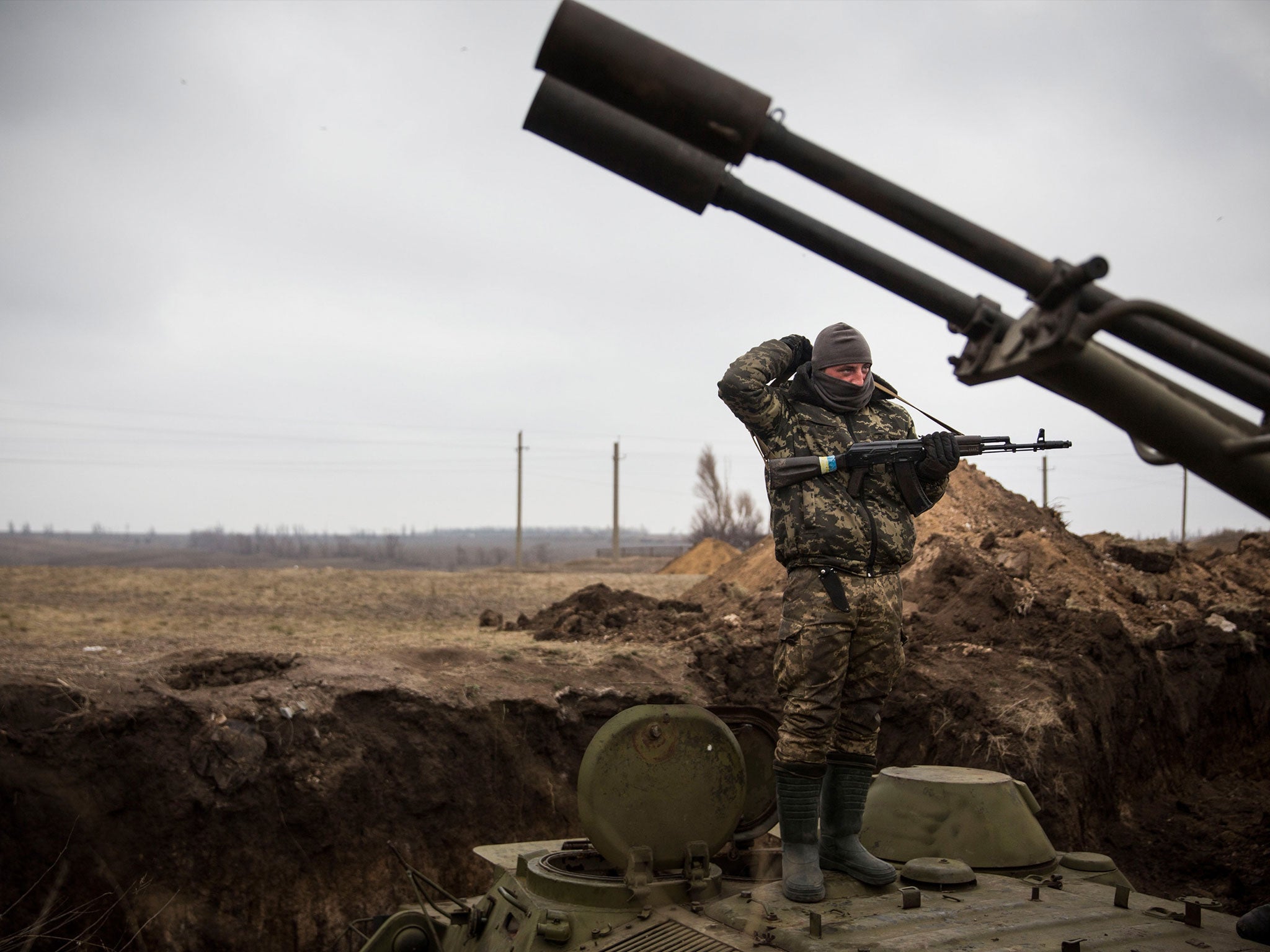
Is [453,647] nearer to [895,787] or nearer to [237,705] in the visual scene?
[237,705]

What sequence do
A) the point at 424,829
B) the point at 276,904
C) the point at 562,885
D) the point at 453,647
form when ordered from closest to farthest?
1. the point at 562,885
2. the point at 276,904
3. the point at 424,829
4. the point at 453,647

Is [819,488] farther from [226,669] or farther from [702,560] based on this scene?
[702,560]

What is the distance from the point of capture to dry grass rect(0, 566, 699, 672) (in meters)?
10.8

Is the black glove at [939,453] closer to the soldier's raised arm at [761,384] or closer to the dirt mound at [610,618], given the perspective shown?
the soldier's raised arm at [761,384]

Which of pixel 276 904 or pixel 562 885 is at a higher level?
pixel 562 885

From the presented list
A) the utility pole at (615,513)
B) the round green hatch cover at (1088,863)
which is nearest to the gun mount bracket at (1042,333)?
the round green hatch cover at (1088,863)

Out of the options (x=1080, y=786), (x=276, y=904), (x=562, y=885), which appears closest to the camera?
(x=562, y=885)

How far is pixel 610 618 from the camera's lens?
12727 millimetres

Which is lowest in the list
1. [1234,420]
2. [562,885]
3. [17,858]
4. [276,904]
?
[276,904]

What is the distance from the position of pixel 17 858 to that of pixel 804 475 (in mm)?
6325

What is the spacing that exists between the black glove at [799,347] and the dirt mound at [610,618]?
7.17 metres

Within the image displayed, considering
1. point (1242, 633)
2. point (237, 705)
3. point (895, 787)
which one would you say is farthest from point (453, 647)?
point (1242, 633)

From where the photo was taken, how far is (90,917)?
25.3 feet

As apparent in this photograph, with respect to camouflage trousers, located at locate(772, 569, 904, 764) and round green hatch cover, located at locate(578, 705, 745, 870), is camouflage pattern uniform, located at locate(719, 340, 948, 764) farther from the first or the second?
round green hatch cover, located at locate(578, 705, 745, 870)
